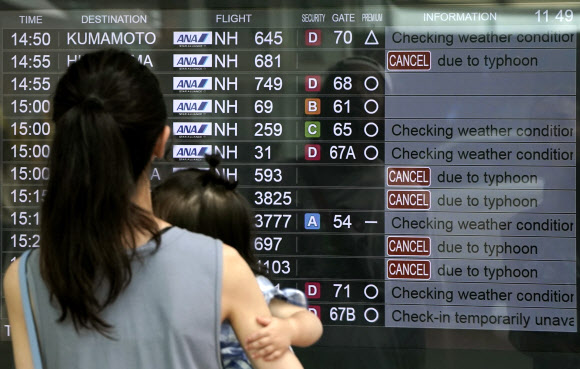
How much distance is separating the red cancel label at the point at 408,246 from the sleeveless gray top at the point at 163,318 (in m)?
1.83

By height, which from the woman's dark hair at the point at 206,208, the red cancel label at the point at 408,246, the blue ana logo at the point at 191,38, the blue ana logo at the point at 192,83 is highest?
the blue ana logo at the point at 191,38

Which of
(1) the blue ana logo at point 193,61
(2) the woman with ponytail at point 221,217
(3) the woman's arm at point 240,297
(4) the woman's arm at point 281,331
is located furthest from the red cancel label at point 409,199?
(3) the woman's arm at point 240,297

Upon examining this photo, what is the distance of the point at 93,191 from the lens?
1506 mm

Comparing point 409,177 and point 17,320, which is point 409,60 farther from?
point 17,320

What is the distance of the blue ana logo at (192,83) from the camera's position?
336cm

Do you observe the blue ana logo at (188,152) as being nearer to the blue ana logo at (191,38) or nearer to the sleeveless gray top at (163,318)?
the blue ana logo at (191,38)

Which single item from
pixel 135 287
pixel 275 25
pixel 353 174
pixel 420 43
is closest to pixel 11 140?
pixel 275 25

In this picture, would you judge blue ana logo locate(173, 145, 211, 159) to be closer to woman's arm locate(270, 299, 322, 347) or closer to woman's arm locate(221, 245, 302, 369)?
woman's arm locate(270, 299, 322, 347)

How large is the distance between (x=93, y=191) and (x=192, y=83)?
1907mm

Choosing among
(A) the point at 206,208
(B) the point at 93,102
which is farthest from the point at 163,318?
(A) the point at 206,208

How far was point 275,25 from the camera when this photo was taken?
131 inches

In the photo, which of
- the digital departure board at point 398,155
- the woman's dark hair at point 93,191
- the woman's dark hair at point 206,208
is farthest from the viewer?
the digital departure board at point 398,155

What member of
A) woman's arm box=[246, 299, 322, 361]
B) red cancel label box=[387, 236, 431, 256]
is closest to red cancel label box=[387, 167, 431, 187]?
red cancel label box=[387, 236, 431, 256]

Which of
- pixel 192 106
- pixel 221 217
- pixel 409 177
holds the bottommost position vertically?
pixel 221 217
